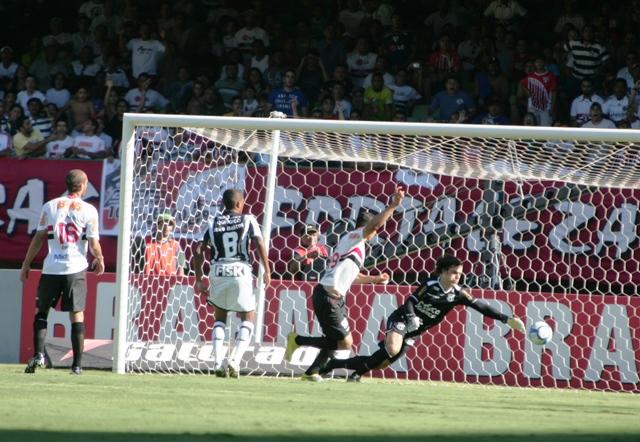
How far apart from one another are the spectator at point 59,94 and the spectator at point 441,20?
235 inches

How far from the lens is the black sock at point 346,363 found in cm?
1158

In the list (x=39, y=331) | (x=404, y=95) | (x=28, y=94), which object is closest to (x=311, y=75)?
(x=404, y=95)

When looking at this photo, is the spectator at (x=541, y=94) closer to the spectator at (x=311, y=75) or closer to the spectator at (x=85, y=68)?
the spectator at (x=311, y=75)

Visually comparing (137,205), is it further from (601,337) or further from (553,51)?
(553,51)

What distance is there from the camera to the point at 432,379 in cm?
1300

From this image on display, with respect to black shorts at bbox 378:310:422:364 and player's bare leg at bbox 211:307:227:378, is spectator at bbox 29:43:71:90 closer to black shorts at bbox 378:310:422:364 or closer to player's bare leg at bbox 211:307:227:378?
player's bare leg at bbox 211:307:227:378

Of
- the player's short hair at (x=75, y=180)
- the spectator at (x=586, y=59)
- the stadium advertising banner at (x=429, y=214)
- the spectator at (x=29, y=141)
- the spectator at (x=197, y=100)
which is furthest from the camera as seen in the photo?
the spectator at (x=197, y=100)

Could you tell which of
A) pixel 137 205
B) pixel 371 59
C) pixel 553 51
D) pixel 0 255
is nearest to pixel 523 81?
pixel 553 51

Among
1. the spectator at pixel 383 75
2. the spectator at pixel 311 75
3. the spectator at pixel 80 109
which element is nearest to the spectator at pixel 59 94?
the spectator at pixel 80 109

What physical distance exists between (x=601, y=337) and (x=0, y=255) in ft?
28.8

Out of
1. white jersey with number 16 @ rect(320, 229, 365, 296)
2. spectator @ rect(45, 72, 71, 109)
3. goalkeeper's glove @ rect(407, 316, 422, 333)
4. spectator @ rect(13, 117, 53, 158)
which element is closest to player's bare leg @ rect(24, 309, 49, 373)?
white jersey with number 16 @ rect(320, 229, 365, 296)

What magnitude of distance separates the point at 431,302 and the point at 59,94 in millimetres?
9705

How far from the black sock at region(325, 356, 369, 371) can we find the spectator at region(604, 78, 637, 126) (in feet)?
21.7

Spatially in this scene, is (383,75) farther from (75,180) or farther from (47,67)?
(75,180)
